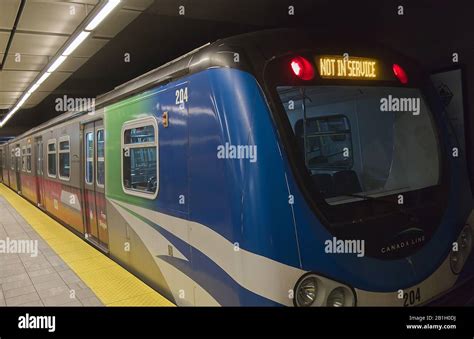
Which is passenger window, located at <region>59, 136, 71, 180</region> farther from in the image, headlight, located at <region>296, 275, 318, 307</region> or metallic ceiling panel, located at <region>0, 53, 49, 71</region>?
headlight, located at <region>296, 275, 318, 307</region>

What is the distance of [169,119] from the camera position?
10.5 feet

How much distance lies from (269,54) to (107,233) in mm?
3727

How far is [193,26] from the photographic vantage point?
744cm

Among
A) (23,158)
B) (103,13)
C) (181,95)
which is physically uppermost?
(103,13)

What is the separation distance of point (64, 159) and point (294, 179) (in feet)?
20.4

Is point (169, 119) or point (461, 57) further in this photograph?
point (461, 57)

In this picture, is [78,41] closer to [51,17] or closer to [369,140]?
[51,17]

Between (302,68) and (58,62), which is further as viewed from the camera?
(58,62)

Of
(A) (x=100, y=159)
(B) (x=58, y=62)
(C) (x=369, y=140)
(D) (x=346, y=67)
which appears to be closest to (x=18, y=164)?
(B) (x=58, y=62)

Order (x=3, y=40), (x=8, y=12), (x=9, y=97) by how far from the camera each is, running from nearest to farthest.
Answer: (x=8, y=12) → (x=3, y=40) → (x=9, y=97)

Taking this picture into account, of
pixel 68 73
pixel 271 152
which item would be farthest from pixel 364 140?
pixel 68 73

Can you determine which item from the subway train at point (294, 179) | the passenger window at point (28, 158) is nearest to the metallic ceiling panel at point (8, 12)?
the subway train at point (294, 179)

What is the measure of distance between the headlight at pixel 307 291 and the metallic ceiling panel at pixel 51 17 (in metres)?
4.87
